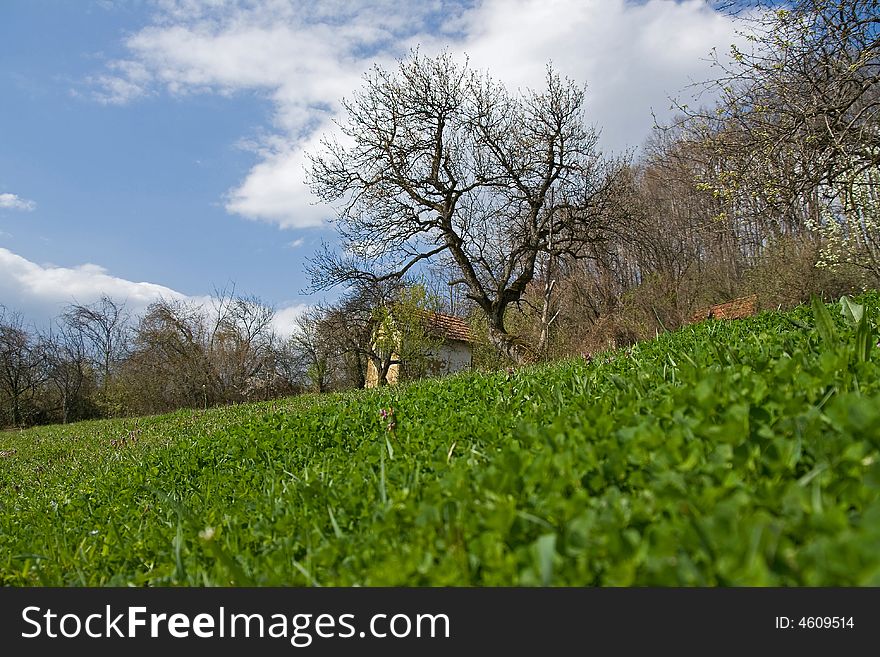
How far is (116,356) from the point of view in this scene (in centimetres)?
3844

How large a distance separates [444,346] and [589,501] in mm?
31628

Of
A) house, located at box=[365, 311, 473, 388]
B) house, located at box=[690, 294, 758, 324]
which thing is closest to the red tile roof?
house, located at box=[365, 311, 473, 388]

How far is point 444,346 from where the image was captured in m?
33.0

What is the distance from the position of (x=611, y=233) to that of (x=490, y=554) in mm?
23572

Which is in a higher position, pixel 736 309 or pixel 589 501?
pixel 736 309

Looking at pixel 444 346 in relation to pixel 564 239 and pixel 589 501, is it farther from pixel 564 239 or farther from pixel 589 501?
pixel 589 501

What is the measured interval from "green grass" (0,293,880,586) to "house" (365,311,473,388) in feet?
67.2

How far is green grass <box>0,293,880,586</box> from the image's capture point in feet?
3.38

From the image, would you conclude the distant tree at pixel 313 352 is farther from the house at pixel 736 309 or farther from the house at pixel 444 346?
the house at pixel 736 309

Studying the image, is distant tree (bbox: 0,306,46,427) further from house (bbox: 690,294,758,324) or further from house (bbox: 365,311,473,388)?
house (bbox: 690,294,758,324)

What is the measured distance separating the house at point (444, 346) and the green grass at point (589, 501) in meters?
20.5

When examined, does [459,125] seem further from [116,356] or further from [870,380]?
[116,356]

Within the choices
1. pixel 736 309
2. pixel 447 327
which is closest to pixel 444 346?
pixel 447 327
